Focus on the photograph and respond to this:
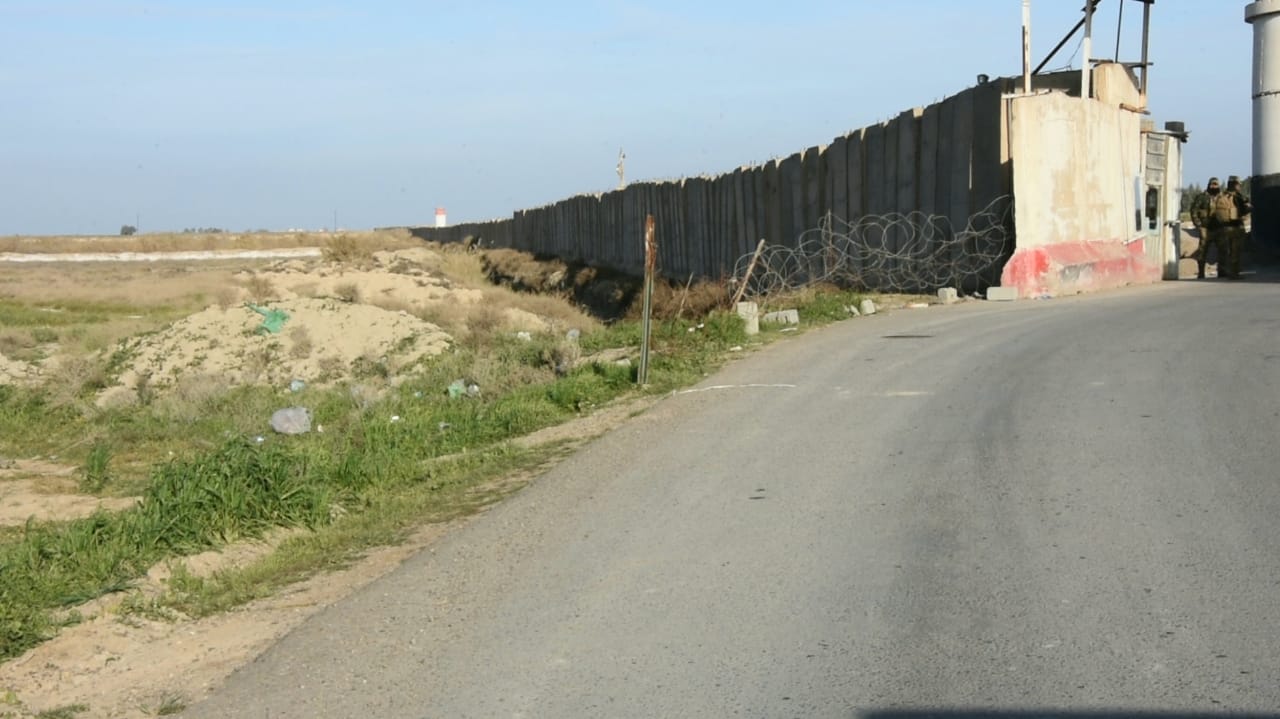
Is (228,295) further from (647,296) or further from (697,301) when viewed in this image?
(647,296)

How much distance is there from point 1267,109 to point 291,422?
18492mm

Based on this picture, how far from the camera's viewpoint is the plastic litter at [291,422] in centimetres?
1440

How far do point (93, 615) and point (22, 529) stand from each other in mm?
3844

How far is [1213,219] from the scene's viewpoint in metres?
21.4

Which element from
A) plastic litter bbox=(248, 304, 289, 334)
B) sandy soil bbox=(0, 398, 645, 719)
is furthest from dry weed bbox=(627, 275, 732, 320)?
sandy soil bbox=(0, 398, 645, 719)

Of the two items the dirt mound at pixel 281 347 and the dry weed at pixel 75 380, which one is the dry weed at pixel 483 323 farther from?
the dry weed at pixel 75 380

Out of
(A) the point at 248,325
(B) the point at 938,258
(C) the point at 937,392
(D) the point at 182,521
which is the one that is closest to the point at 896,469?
(C) the point at 937,392

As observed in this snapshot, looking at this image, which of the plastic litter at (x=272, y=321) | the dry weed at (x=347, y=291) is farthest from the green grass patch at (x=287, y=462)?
the dry weed at (x=347, y=291)

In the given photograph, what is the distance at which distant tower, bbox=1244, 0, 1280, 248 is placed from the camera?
2350 cm

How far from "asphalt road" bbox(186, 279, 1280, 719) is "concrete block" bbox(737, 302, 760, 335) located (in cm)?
457

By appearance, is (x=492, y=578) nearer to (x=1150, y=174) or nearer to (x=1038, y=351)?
(x=1038, y=351)

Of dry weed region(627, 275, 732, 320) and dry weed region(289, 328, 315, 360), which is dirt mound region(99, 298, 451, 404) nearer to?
dry weed region(289, 328, 315, 360)

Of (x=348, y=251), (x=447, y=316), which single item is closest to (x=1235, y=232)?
(x=447, y=316)

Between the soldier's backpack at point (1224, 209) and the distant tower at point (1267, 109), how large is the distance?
3.18m
